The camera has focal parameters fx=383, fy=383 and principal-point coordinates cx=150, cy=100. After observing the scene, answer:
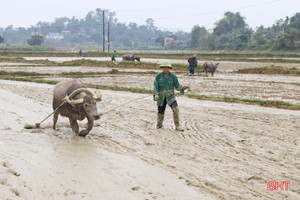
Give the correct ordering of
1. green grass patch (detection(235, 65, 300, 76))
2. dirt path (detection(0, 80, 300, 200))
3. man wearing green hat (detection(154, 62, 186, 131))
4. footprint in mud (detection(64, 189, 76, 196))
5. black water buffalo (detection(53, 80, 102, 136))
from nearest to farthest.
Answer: footprint in mud (detection(64, 189, 76, 196)), dirt path (detection(0, 80, 300, 200)), black water buffalo (detection(53, 80, 102, 136)), man wearing green hat (detection(154, 62, 186, 131)), green grass patch (detection(235, 65, 300, 76))

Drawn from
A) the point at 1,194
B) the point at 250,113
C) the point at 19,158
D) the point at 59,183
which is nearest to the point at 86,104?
Answer: the point at 19,158

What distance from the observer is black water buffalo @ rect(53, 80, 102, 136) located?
7.28 metres

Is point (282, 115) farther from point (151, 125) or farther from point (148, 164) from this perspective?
point (148, 164)

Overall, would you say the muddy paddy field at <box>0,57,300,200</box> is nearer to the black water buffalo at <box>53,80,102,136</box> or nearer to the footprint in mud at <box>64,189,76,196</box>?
the footprint in mud at <box>64,189,76,196</box>

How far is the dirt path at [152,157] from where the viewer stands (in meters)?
4.81

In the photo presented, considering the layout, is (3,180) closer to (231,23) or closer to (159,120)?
(159,120)

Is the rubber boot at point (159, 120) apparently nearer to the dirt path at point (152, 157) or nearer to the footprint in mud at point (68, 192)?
the dirt path at point (152, 157)

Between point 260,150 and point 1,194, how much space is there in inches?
167

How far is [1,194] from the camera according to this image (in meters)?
4.40

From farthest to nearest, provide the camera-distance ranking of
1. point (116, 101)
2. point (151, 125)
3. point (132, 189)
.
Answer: point (116, 101) < point (151, 125) < point (132, 189)

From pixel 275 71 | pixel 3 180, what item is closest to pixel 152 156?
pixel 3 180

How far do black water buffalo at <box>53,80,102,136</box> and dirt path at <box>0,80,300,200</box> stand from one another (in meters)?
0.42

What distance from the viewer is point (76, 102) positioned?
7.26 m

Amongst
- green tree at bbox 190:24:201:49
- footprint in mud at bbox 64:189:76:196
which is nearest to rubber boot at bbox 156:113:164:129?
footprint in mud at bbox 64:189:76:196
